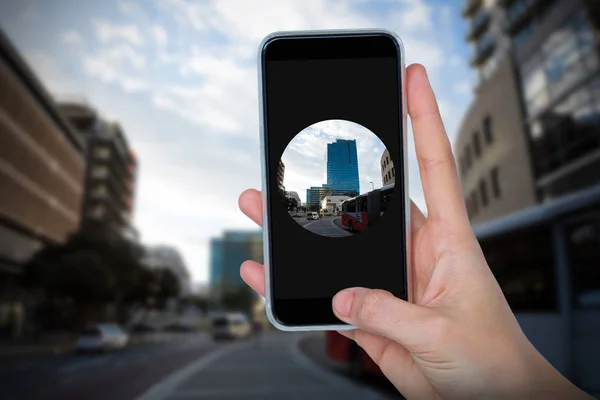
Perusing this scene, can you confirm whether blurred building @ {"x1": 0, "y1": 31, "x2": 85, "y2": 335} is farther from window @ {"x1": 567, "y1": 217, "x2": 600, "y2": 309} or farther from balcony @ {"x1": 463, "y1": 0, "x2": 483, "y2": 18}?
balcony @ {"x1": 463, "y1": 0, "x2": 483, "y2": 18}

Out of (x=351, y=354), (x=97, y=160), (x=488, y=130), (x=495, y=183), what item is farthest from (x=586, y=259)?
(x=97, y=160)

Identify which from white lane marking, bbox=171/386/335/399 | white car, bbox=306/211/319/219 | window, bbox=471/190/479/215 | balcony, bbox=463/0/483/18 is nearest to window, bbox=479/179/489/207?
window, bbox=471/190/479/215

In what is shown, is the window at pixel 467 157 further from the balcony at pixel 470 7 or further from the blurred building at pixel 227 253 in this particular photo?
the blurred building at pixel 227 253

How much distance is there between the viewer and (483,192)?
34.4 meters

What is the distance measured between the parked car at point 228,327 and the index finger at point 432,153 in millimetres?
52151

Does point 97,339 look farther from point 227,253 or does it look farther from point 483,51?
point 227,253

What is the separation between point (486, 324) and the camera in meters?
1.52

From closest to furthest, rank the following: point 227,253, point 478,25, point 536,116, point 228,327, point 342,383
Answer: point 342,383 → point 536,116 → point 228,327 → point 478,25 → point 227,253

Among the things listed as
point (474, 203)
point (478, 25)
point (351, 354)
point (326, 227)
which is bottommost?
point (351, 354)

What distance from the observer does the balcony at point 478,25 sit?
56.2 meters

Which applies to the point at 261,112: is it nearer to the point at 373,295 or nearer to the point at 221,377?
the point at 373,295

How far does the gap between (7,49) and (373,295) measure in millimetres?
41154

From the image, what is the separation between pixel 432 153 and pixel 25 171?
45718 mm

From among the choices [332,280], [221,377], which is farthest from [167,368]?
[332,280]
